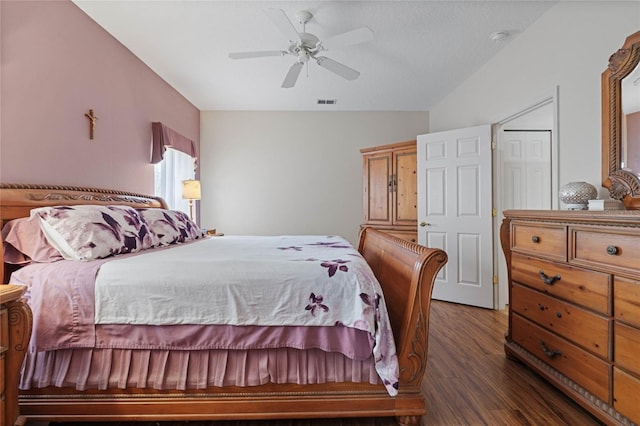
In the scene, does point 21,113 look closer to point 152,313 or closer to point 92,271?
point 92,271

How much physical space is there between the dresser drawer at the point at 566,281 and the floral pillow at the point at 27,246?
2.65 metres

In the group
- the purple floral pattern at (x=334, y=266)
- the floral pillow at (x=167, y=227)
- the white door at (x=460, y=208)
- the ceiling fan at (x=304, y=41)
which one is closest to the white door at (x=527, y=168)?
the white door at (x=460, y=208)

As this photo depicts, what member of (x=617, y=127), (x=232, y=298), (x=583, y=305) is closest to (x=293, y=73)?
(x=232, y=298)

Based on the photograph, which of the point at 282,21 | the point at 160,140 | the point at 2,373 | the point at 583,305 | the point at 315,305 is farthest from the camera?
the point at 160,140

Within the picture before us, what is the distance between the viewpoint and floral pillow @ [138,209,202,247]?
2.17m

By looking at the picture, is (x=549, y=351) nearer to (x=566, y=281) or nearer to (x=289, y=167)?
(x=566, y=281)

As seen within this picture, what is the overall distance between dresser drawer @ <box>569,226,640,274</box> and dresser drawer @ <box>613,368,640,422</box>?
447 millimetres

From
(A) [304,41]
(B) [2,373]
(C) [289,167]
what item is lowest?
(B) [2,373]

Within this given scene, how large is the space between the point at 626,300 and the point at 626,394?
0.39 metres

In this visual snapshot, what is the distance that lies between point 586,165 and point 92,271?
299 centimetres

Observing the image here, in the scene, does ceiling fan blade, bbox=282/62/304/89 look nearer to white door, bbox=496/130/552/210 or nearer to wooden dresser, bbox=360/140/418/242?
wooden dresser, bbox=360/140/418/242

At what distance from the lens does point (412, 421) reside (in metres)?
1.36

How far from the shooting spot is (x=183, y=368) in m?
1.37

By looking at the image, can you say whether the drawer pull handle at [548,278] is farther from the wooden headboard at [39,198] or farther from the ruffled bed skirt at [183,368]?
the wooden headboard at [39,198]
